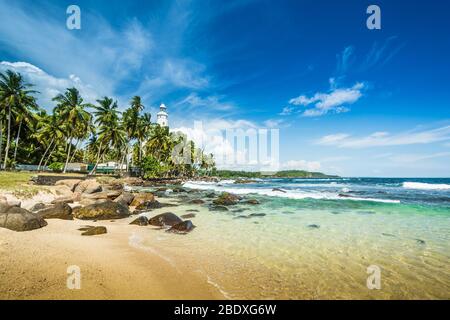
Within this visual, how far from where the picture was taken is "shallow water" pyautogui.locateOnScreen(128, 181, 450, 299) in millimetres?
4797

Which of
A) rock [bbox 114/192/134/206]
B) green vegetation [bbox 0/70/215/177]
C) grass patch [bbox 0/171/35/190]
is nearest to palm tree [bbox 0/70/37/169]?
green vegetation [bbox 0/70/215/177]

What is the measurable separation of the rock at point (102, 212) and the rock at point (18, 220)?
8.85ft

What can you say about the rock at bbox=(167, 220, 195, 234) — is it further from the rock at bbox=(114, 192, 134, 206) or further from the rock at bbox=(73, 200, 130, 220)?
the rock at bbox=(114, 192, 134, 206)

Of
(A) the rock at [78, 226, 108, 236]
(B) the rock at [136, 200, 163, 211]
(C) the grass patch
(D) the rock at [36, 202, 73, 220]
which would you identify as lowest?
(B) the rock at [136, 200, 163, 211]

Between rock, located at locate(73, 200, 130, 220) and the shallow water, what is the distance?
14.9ft

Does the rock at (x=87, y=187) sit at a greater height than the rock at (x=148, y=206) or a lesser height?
greater

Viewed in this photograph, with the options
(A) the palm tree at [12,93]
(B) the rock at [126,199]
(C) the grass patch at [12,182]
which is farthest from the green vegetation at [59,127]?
(B) the rock at [126,199]

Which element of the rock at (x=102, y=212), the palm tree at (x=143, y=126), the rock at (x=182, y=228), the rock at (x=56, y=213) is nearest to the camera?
the rock at (x=182, y=228)

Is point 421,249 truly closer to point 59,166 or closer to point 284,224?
point 284,224

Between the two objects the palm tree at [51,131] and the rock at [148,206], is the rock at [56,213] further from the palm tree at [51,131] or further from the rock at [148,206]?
the palm tree at [51,131]

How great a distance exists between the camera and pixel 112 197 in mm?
17484

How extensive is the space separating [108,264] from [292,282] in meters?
4.48

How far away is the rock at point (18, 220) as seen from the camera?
784 centimetres

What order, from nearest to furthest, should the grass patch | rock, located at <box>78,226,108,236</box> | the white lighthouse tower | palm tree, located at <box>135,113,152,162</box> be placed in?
rock, located at <box>78,226,108,236</box>, the grass patch, palm tree, located at <box>135,113,152,162</box>, the white lighthouse tower
